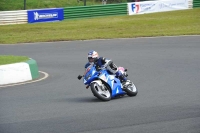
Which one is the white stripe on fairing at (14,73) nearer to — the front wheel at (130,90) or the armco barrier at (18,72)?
the armco barrier at (18,72)

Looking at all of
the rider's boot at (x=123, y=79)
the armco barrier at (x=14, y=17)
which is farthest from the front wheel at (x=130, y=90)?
the armco barrier at (x=14, y=17)

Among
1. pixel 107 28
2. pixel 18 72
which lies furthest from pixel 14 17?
pixel 18 72

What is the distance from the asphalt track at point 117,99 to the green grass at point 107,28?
6119mm

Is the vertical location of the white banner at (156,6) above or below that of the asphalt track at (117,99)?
above

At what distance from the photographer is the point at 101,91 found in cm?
1194

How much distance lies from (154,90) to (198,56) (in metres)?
7.62

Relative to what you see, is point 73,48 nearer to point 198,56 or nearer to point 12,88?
point 198,56

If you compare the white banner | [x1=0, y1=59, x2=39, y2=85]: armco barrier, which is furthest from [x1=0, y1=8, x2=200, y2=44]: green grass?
[x1=0, y1=59, x2=39, y2=85]: armco barrier

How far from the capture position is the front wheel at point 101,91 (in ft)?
38.4

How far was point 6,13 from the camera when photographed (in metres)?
36.4

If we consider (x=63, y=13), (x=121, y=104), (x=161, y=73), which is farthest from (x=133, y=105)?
(x=63, y=13)

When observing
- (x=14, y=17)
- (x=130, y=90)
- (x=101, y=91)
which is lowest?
(x=130, y=90)

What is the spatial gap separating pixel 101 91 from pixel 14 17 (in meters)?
26.2

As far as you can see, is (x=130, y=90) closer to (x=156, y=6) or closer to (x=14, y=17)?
(x=14, y=17)
